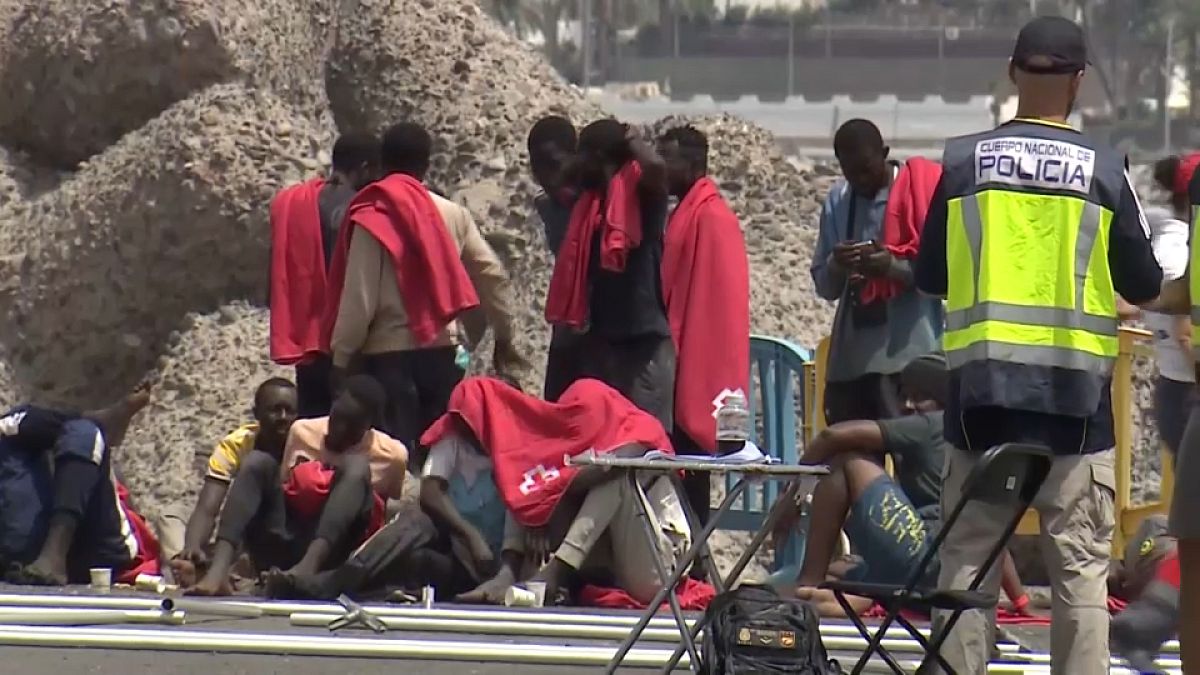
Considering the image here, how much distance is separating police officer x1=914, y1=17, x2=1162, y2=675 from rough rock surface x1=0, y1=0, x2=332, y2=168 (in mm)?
6135

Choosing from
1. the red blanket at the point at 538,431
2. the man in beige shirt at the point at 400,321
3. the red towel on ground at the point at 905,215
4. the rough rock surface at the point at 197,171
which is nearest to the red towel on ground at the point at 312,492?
the red blanket at the point at 538,431

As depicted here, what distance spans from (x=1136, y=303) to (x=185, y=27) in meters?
6.44

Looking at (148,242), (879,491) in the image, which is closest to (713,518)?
(879,491)

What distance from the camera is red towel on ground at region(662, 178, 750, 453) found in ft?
28.3

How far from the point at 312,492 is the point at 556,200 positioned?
1566 millimetres

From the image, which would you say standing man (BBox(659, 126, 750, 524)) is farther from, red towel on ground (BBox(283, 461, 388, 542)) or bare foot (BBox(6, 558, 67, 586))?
bare foot (BBox(6, 558, 67, 586))

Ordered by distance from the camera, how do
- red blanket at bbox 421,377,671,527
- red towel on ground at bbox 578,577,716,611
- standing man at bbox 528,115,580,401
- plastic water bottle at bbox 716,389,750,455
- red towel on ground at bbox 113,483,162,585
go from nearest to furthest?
plastic water bottle at bbox 716,389,750,455, red towel on ground at bbox 578,577,716,611, red blanket at bbox 421,377,671,527, red towel on ground at bbox 113,483,162,585, standing man at bbox 528,115,580,401

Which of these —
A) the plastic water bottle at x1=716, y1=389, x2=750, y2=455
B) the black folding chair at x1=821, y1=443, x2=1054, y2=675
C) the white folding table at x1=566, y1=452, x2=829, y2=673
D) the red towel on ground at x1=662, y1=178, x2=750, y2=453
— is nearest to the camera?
the black folding chair at x1=821, y1=443, x2=1054, y2=675

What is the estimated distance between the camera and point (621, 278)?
8.54 metres

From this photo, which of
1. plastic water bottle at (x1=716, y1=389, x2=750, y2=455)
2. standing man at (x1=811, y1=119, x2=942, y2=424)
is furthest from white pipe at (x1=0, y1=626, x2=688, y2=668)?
standing man at (x1=811, y1=119, x2=942, y2=424)

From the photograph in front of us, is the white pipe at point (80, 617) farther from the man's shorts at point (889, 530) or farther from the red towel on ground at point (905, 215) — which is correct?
the red towel on ground at point (905, 215)

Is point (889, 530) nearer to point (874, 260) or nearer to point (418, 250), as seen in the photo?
point (874, 260)

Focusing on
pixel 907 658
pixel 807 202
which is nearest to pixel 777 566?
pixel 907 658

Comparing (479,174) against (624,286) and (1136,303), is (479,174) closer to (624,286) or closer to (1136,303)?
(624,286)
